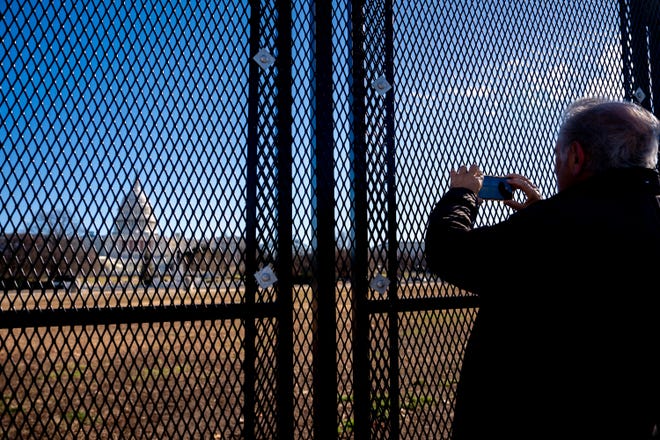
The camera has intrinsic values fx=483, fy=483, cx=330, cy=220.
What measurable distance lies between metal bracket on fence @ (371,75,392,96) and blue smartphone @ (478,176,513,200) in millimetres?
538

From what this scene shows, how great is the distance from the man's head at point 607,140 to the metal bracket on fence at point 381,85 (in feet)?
2.66

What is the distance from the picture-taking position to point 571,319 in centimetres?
111

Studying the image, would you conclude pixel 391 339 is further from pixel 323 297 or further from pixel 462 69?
pixel 462 69

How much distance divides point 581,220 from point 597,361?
1.05 feet

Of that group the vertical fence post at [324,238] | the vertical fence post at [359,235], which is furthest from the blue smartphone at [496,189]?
the vertical fence post at [324,238]

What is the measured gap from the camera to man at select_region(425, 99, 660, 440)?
3.53ft

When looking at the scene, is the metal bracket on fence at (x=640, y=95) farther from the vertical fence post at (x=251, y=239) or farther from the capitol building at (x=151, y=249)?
the capitol building at (x=151, y=249)

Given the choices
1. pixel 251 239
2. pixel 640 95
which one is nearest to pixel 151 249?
pixel 251 239

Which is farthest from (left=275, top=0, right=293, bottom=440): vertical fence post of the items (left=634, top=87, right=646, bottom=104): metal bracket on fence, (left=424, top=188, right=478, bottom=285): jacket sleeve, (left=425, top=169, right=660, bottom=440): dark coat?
(left=634, top=87, right=646, bottom=104): metal bracket on fence

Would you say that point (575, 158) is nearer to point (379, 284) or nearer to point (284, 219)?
point (379, 284)

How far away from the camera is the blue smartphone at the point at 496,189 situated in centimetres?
180

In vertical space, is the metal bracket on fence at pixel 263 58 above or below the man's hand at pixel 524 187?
above

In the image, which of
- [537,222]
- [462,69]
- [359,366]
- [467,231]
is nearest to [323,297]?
[359,366]

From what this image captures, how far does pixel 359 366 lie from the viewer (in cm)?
185
